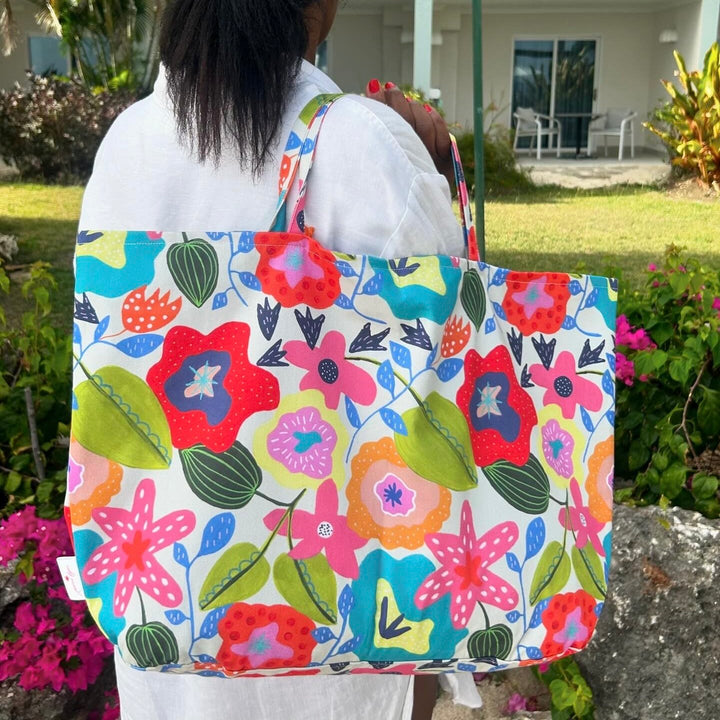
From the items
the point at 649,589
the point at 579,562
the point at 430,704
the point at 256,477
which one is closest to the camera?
the point at 256,477

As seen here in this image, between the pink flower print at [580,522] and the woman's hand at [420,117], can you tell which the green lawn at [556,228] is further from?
the pink flower print at [580,522]

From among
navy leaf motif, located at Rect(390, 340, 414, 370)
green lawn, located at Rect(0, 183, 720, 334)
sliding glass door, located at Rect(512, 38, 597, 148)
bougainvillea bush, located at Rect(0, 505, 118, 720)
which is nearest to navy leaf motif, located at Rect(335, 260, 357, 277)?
navy leaf motif, located at Rect(390, 340, 414, 370)

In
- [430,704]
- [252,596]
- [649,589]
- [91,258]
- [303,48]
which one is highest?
[303,48]

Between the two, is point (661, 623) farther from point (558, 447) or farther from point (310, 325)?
point (310, 325)

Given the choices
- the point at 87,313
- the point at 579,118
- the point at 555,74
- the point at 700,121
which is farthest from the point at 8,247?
the point at 555,74

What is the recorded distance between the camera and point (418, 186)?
1.13 m

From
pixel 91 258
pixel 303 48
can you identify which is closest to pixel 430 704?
pixel 91 258

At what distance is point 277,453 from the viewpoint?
1.10 metres

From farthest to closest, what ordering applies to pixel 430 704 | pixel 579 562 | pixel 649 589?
pixel 649 589 → pixel 430 704 → pixel 579 562

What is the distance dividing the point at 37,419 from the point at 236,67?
5.20ft

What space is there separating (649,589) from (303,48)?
1.70m

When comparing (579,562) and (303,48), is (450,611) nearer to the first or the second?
(579,562)

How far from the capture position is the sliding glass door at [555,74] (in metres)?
19.7

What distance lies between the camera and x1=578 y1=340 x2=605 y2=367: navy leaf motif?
1297 millimetres
